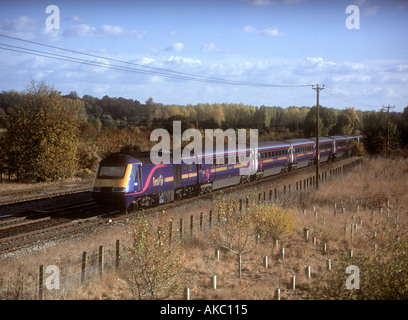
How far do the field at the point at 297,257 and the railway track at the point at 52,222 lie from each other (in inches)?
30.2

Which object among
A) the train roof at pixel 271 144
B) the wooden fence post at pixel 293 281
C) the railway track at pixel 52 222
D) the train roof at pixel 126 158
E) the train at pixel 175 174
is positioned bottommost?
the wooden fence post at pixel 293 281

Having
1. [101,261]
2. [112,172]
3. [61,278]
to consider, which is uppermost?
[112,172]

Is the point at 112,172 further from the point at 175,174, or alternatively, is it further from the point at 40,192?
the point at 40,192

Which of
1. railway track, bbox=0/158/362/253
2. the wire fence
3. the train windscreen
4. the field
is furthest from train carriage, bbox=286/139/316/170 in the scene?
the wire fence

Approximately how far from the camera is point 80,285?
1094 centimetres

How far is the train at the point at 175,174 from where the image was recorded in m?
18.4

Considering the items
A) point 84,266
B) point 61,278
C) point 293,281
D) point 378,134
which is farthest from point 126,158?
point 378,134

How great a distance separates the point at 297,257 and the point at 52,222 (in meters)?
11.3

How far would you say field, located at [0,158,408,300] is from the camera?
10216mm

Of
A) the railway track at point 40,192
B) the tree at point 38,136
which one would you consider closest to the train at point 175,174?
the railway track at point 40,192

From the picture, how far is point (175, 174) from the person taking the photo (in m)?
21.6

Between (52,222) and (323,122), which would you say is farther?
(323,122)

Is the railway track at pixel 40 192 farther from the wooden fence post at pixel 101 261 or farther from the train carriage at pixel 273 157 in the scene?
the train carriage at pixel 273 157
